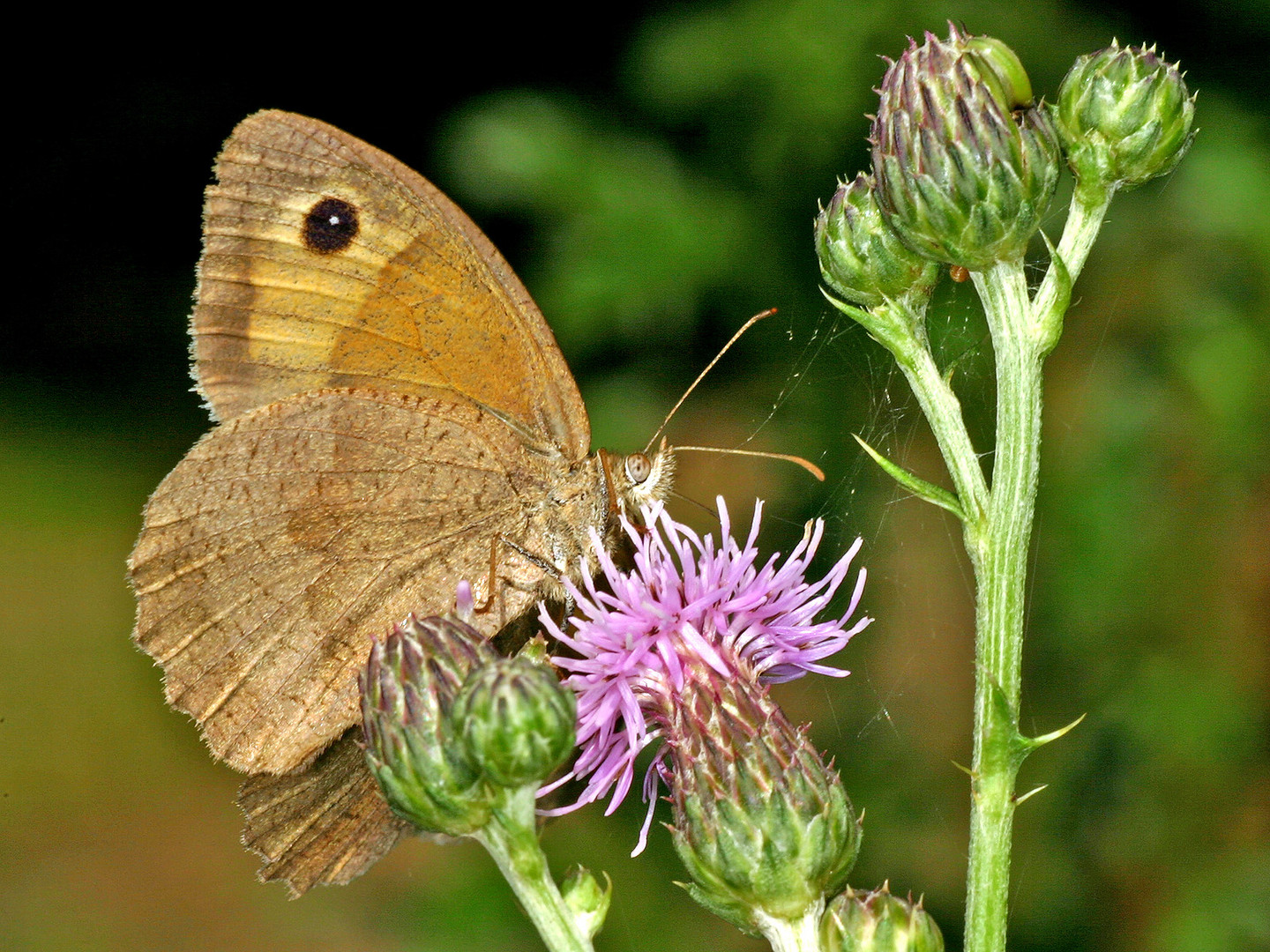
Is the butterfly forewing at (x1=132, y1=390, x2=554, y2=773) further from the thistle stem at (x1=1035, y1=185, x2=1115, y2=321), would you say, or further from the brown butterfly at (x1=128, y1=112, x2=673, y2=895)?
the thistle stem at (x1=1035, y1=185, x2=1115, y2=321)

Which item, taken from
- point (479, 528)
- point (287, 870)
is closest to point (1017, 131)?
→ point (479, 528)

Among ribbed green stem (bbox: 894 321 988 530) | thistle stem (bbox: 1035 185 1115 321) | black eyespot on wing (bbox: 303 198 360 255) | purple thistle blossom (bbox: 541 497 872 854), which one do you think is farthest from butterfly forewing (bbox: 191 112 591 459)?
thistle stem (bbox: 1035 185 1115 321)

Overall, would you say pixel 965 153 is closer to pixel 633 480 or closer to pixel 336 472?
pixel 633 480

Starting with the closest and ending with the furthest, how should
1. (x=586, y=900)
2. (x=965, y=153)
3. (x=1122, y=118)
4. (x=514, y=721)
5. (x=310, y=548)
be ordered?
(x=514, y=721)
(x=586, y=900)
(x=965, y=153)
(x=1122, y=118)
(x=310, y=548)

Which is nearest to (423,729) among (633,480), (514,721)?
(514,721)

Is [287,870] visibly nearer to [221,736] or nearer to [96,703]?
[221,736]

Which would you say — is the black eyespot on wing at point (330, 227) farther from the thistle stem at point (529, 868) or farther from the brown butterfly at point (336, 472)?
the thistle stem at point (529, 868)
